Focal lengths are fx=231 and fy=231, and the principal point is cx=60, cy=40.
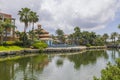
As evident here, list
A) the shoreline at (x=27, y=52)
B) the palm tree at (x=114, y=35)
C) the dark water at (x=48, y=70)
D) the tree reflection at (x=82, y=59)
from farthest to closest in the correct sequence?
the palm tree at (x=114, y=35) < the shoreline at (x=27, y=52) < the tree reflection at (x=82, y=59) < the dark water at (x=48, y=70)

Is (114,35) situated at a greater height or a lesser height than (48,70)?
greater

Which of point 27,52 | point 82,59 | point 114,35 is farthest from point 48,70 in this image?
point 114,35

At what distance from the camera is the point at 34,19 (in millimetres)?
97062

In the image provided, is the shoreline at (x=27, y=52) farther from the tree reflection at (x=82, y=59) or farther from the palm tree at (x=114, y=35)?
the palm tree at (x=114, y=35)

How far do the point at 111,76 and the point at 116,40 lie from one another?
182281 millimetres

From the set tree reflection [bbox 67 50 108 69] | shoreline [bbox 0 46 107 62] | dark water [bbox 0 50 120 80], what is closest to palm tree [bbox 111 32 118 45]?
shoreline [bbox 0 46 107 62]

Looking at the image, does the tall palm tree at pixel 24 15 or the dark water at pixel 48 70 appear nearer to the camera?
the dark water at pixel 48 70

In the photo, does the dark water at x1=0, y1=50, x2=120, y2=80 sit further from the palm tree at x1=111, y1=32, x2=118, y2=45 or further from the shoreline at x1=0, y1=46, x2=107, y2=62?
the palm tree at x1=111, y1=32, x2=118, y2=45

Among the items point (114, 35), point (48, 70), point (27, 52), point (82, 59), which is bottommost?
point (48, 70)

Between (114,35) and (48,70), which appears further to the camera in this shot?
(114,35)

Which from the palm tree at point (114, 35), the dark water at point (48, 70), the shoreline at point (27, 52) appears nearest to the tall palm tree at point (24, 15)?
Result: the shoreline at point (27, 52)

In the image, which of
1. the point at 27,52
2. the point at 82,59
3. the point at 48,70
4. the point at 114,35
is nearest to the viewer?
the point at 48,70

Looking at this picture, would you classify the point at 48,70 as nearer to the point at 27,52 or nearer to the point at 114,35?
the point at 27,52

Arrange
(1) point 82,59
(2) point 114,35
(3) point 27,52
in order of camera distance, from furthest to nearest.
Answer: (2) point 114,35
(3) point 27,52
(1) point 82,59
